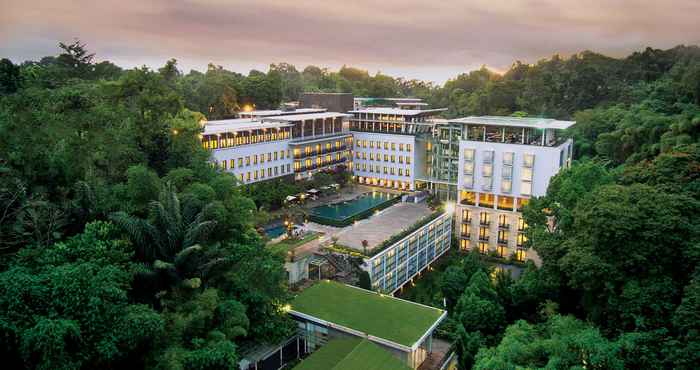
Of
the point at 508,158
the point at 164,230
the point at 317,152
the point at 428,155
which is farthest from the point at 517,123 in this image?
the point at 164,230

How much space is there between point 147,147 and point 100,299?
40.5ft

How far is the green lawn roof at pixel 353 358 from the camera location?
20.8 meters

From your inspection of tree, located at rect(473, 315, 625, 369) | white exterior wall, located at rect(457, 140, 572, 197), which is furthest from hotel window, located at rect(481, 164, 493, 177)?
tree, located at rect(473, 315, 625, 369)

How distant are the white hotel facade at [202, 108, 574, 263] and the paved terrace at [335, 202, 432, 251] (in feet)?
16.9

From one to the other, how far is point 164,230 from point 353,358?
9.57 metres

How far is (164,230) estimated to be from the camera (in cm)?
1980

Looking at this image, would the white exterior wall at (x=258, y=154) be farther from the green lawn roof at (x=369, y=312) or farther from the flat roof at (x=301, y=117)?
the green lawn roof at (x=369, y=312)

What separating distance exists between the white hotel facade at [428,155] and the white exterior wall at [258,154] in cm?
10

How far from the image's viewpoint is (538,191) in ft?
150

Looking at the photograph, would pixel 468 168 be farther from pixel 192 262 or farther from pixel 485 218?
pixel 192 262

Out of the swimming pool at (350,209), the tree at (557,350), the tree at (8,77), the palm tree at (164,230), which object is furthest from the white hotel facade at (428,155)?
the tree at (557,350)

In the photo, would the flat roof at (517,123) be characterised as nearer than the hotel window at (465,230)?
Yes

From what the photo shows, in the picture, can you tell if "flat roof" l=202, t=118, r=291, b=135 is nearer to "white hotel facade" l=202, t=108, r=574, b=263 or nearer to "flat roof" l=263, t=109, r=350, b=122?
"white hotel facade" l=202, t=108, r=574, b=263

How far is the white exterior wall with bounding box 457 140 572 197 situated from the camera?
4506 centimetres
